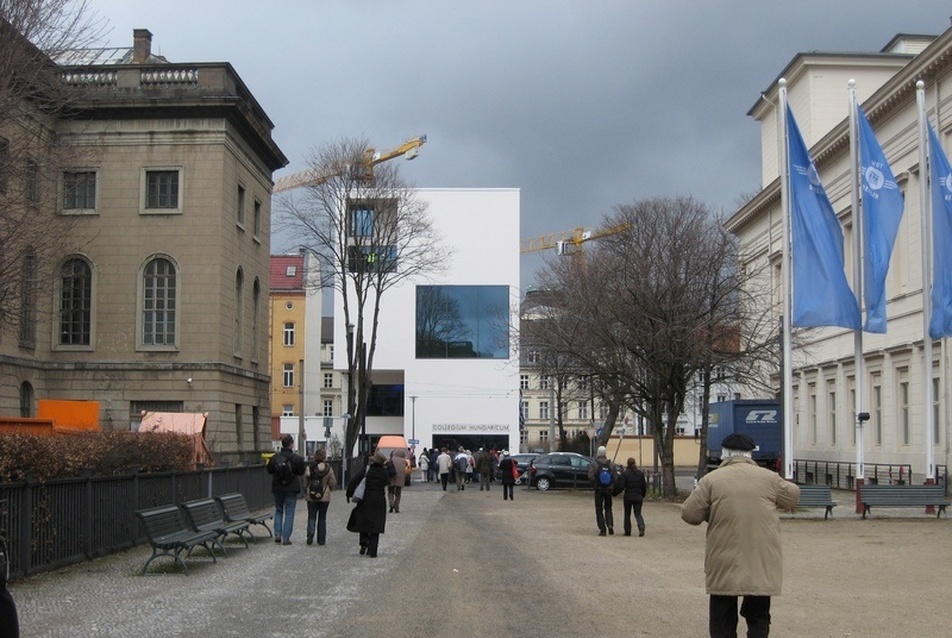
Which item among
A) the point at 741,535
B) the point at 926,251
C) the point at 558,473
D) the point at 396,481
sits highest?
the point at 926,251

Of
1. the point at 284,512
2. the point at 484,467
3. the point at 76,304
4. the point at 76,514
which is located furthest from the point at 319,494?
the point at 484,467

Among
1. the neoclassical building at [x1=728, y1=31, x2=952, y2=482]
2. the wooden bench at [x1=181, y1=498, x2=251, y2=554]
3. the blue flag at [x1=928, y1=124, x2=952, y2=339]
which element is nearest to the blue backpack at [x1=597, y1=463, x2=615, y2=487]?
the wooden bench at [x1=181, y1=498, x2=251, y2=554]

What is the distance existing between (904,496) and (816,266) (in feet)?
18.5

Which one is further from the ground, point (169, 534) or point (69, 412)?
point (69, 412)

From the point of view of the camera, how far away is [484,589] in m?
14.3

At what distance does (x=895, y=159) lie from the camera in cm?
4306

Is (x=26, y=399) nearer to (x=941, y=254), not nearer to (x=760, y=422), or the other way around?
(x=941, y=254)

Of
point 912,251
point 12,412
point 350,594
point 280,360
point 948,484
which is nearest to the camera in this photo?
point 350,594

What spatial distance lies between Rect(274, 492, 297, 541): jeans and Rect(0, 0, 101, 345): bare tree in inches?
306

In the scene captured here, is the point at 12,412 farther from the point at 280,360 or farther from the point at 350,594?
the point at 280,360

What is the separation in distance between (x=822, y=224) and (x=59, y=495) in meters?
18.6

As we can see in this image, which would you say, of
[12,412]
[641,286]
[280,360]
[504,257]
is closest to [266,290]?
[12,412]

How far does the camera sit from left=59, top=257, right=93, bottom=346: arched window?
1665 inches

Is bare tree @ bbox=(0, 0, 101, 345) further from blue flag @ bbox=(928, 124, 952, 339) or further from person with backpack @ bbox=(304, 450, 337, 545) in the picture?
blue flag @ bbox=(928, 124, 952, 339)
